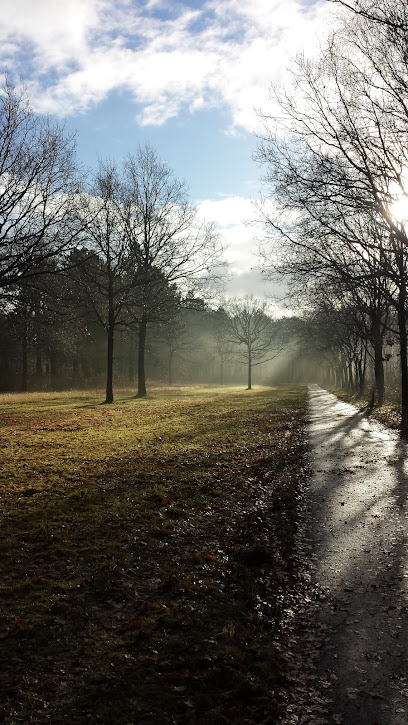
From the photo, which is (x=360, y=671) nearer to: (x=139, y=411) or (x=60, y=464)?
(x=60, y=464)

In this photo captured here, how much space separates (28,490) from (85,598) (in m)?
3.23

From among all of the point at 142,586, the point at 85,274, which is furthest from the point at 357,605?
the point at 85,274

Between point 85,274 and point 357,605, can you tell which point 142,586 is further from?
point 85,274

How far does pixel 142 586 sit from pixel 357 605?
A: 5.90 ft

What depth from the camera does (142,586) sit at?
4.09 metres

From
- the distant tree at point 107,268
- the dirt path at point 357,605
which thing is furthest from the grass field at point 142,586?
the distant tree at point 107,268

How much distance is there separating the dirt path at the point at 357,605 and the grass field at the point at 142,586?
270mm

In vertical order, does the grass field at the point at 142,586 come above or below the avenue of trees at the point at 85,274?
below

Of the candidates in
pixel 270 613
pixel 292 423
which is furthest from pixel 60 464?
pixel 292 423

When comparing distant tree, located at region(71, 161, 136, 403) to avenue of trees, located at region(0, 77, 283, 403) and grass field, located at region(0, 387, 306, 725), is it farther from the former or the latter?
grass field, located at region(0, 387, 306, 725)

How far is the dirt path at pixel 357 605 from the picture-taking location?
263 centimetres

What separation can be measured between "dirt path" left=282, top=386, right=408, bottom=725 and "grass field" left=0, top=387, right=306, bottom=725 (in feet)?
0.89

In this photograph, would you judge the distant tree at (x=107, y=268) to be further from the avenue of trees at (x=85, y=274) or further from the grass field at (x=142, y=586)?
the grass field at (x=142, y=586)

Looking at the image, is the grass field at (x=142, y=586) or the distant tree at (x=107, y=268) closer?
the grass field at (x=142, y=586)
